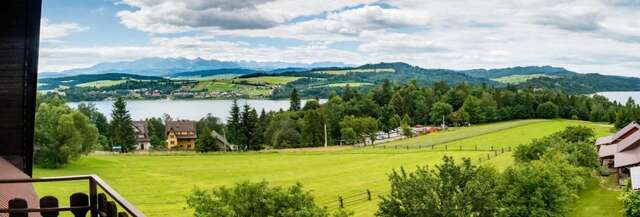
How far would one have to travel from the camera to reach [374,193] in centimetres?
3534

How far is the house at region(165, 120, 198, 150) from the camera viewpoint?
279 ft

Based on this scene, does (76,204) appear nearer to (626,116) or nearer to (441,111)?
(626,116)

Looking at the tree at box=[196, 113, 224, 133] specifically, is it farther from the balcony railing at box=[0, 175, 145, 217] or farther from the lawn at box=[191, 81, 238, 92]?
the balcony railing at box=[0, 175, 145, 217]

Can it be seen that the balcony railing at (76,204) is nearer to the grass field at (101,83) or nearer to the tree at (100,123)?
the tree at (100,123)

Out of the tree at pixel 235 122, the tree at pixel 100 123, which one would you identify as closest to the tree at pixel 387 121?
the tree at pixel 235 122

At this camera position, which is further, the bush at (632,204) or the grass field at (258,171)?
A: the grass field at (258,171)

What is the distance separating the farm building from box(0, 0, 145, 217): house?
34.2 metres

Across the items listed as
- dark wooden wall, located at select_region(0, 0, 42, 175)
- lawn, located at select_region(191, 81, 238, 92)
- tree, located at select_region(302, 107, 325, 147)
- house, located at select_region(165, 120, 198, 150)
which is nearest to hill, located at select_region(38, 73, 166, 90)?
lawn, located at select_region(191, 81, 238, 92)

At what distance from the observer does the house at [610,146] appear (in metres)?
39.8

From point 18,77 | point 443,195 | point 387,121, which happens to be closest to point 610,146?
point 443,195

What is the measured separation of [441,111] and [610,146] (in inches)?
2038

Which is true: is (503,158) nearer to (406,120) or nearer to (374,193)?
(374,193)

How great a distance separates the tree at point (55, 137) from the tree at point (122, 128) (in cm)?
2447

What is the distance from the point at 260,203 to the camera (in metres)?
17.1
